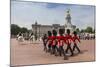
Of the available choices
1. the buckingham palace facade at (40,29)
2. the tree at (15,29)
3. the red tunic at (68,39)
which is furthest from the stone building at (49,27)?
the tree at (15,29)

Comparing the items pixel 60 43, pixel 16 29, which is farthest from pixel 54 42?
pixel 16 29

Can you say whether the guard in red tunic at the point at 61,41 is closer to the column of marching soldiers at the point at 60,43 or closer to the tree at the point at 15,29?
the column of marching soldiers at the point at 60,43

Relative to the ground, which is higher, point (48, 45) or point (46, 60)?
point (48, 45)

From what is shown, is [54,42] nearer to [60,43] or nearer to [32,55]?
[60,43]

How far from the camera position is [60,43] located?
9.03 ft

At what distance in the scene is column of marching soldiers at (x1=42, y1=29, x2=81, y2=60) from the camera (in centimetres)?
269

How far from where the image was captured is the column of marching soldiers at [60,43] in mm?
2695

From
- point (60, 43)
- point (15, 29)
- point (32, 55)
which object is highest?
point (15, 29)

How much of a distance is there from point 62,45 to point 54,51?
0.48ft

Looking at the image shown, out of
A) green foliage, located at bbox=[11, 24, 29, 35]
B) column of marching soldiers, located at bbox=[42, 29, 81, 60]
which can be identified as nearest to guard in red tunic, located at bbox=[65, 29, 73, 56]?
column of marching soldiers, located at bbox=[42, 29, 81, 60]

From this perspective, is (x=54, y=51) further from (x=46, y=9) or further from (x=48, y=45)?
(x=46, y=9)

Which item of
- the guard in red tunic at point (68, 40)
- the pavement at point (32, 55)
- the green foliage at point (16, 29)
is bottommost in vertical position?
the pavement at point (32, 55)
